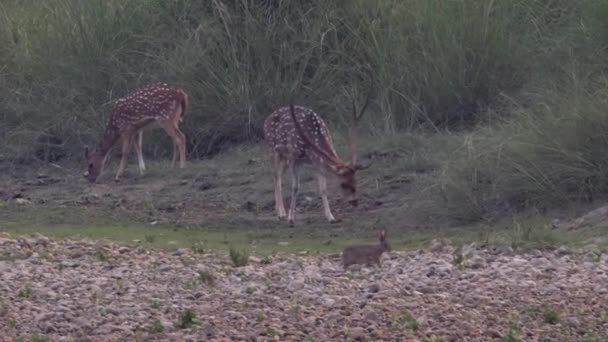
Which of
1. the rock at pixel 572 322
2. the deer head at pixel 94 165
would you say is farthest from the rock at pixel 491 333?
the deer head at pixel 94 165

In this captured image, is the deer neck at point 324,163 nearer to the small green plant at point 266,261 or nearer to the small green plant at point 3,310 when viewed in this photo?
the small green plant at point 266,261

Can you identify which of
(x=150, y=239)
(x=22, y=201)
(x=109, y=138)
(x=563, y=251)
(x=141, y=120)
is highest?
(x=141, y=120)

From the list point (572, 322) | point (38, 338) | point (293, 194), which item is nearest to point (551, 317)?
point (572, 322)

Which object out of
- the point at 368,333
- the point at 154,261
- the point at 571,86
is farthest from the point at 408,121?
the point at 368,333

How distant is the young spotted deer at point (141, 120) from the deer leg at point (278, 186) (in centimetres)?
264

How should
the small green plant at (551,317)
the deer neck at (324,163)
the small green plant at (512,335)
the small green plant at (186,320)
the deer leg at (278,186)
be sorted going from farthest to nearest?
the deer leg at (278,186)
the deer neck at (324,163)
the small green plant at (551,317)
the small green plant at (186,320)
the small green plant at (512,335)

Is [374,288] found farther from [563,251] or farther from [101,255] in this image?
[101,255]

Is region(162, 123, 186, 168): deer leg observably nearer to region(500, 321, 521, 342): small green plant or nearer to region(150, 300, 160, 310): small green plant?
region(150, 300, 160, 310): small green plant

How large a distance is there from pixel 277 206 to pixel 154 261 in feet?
11.9

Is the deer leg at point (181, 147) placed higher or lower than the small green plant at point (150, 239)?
higher

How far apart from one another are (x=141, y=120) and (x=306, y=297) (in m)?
8.67

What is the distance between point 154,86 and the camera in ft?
58.7

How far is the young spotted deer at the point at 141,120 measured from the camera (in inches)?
700

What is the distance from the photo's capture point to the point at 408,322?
28.9 ft
